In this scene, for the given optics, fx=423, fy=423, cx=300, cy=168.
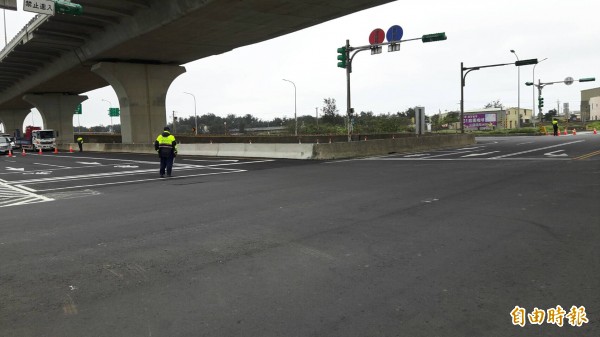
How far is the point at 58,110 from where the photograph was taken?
59.5 m

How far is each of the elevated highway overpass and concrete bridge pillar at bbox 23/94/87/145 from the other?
25.3ft

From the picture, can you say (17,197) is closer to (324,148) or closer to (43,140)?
(324,148)

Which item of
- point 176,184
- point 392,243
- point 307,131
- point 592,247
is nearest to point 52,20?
point 176,184

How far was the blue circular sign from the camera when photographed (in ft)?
72.0

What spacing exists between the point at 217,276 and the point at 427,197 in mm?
5897

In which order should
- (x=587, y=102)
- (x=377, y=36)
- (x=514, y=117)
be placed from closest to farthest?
(x=377, y=36), (x=514, y=117), (x=587, y=102)

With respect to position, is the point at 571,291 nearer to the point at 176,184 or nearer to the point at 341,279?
the point at 341,279

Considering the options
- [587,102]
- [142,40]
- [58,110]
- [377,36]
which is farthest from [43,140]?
[587,102]

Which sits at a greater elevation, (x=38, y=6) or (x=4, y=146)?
(x=38, y=6)

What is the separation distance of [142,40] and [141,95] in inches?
414

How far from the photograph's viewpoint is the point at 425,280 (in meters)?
4.19

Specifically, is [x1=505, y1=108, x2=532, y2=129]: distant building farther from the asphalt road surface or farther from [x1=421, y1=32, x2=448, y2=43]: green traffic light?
the asphalt road surface

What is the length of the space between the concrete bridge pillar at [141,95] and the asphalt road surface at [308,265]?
29.5 meters

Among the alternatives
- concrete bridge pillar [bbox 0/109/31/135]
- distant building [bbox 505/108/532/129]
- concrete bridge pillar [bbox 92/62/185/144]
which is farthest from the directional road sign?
distant building [bbox 505/108/532/129]
